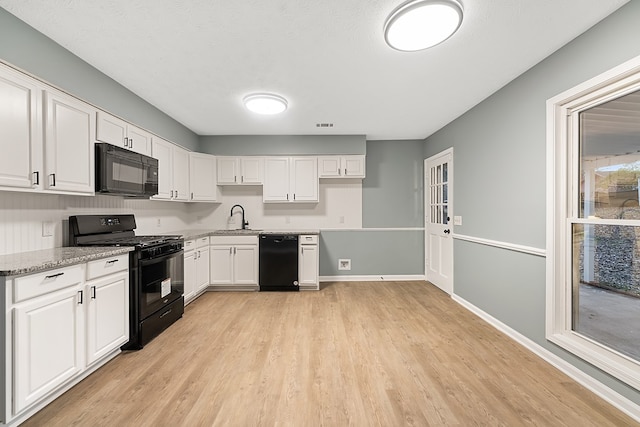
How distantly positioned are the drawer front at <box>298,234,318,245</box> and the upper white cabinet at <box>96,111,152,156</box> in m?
2.38

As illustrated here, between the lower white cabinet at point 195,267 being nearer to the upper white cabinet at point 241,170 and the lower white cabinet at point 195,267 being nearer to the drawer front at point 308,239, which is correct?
the upper white cabinet at point 241,170

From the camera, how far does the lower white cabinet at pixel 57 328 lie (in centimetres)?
155

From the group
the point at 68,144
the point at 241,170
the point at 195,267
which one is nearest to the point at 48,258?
the point at 68,144

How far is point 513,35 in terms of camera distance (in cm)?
204

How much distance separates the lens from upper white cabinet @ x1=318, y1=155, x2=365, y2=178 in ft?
15.5

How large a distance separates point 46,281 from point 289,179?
3367mm

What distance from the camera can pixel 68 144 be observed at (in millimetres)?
2172

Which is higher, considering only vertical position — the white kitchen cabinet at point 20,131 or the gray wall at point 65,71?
the gray wall at point 65,71

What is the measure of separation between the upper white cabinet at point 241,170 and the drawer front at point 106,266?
245 cm

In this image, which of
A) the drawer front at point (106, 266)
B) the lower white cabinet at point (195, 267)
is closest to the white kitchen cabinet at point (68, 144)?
the drawer front at point (106, 266)

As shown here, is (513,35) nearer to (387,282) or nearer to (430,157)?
(430,157)

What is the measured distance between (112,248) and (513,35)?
12.0 feet

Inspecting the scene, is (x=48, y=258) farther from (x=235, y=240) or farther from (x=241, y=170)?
(x=241, y=170)

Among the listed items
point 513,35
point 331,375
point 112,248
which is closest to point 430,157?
point 513,35
